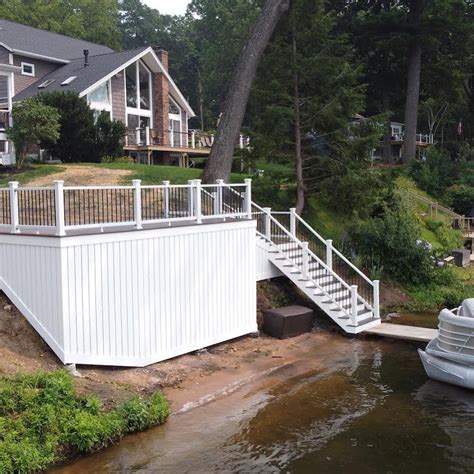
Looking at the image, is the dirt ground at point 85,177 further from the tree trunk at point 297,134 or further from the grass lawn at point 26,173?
the tree trunk at point 297,134

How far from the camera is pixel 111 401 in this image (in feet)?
29.2

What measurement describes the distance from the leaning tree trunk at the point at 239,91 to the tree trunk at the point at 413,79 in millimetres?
19157

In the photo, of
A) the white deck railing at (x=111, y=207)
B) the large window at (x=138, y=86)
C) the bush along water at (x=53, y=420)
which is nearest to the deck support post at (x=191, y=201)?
the white deck railing at (x=111, y=207)

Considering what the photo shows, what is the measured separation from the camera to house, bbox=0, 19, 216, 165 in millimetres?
28969

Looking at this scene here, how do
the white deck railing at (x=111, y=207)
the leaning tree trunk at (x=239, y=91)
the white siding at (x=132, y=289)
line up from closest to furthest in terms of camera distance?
the white siding at (x=132, y=289) < the white deck railing at (x=111, y=207) < the leaning tree trunk at (x=239, y=91)

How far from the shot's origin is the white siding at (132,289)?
961cm

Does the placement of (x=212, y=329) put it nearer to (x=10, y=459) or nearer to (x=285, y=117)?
(x=10, y=459)

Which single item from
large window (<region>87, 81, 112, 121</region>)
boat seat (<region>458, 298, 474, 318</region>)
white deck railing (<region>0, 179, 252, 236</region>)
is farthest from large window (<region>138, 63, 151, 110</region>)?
boat seat (<region>458, 298, 474, 318</region>)

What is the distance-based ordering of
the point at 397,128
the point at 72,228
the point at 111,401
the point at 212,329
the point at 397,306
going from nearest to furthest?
1. the point at 111,401
2. the point at 72,228
3. the point at 212,329
4. the point at 397,306
5. the point at 397,128

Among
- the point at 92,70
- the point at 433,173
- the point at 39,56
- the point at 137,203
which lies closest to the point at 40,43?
the point at 39,56

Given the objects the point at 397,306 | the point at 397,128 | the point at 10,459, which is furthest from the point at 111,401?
the point at 397,128

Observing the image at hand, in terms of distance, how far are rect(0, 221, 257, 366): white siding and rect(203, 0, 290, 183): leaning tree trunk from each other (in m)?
5.26

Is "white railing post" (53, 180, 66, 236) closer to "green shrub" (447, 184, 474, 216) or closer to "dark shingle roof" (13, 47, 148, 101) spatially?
"dark shingle roof" (13, 47, 148, 101)

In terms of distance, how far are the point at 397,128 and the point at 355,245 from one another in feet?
140
